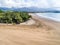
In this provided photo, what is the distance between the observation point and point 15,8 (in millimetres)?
4418

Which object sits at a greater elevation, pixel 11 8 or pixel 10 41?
pixel 11 8

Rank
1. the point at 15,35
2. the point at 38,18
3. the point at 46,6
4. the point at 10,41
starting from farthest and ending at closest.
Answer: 1. the point at 38,18
2. the point at 46,6
3. the point at 15,35
4. the point at 10,41

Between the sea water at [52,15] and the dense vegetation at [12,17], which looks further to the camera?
the sea water at [52,15]

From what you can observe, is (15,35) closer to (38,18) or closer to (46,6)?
(46,6)

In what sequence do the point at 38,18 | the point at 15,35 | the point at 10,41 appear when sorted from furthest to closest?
1. the point at 38,18
2. the point at 15,35
3. the point at 10,41

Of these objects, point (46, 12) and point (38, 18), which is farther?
point (38, 18)

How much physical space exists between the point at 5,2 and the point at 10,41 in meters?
2.05

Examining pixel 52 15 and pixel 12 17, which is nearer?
pixel 12 17

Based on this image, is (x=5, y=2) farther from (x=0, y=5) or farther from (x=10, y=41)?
(x=10, y=41)

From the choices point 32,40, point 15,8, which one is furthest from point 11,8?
point 32,40

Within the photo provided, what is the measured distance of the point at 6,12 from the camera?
4.45 metres

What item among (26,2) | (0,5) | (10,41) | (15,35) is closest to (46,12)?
(26,2)

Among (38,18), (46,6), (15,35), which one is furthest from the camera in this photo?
(38,18)

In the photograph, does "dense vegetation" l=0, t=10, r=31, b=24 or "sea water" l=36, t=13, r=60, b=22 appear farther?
"sea water" l=36, t=13, r=60, b=22
